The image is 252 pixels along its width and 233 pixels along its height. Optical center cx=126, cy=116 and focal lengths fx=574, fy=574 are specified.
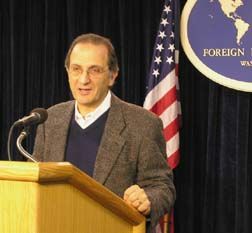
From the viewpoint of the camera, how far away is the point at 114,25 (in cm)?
441

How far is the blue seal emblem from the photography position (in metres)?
3.91

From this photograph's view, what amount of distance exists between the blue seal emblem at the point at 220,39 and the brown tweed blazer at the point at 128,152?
71.2 inches

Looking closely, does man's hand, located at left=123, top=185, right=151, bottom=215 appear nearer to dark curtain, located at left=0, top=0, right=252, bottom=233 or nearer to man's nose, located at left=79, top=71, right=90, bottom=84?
man's nose, located at left=79, top=71, right=90, bottom=84

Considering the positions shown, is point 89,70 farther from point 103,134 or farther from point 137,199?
point 137,199

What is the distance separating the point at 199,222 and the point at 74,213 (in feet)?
9.38

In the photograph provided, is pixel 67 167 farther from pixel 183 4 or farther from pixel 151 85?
pixel 183 4

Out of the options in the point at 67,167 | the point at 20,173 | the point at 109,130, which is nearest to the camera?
the point at 20,173

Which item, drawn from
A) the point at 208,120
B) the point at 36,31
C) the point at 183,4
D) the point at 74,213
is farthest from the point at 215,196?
the point at 74,213

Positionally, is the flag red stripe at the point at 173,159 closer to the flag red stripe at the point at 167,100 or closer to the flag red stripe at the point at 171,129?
the flag red stripe at the point at 171,129

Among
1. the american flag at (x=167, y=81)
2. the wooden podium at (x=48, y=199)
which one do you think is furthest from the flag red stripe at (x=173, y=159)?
the wooden podium at (x=48, y=199)

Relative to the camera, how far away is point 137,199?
181 cm

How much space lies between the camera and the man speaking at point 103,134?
2.11 metres

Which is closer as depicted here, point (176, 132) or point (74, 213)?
point (74, 213)

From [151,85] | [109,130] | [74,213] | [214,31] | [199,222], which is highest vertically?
[214,31]
